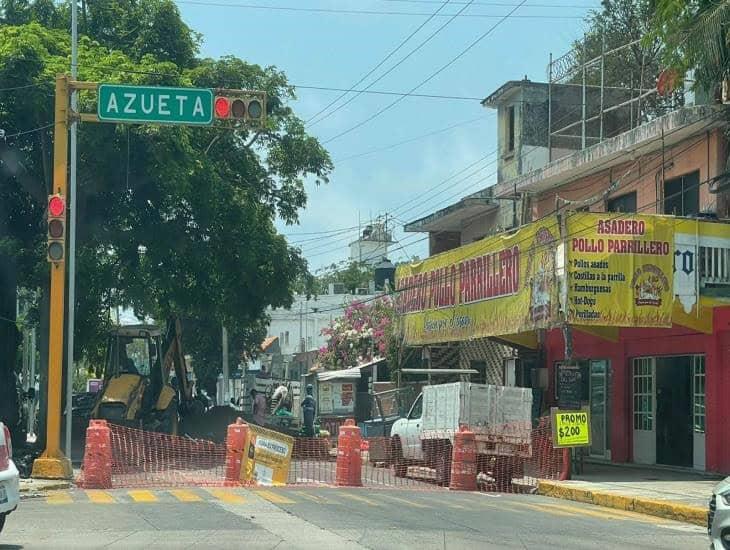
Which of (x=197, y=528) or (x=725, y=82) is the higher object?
(x=725, y=82)

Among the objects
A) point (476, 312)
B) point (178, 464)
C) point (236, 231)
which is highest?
point (236, 231)

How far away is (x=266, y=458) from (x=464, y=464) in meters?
3.68

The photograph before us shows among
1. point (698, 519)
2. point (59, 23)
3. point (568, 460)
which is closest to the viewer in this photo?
point (698, 519)

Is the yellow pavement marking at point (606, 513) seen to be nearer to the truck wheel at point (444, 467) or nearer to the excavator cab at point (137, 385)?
the truck wheel at point (444, 467)

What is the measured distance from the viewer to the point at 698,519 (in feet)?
50.9

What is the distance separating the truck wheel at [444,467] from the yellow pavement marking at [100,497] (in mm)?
7077

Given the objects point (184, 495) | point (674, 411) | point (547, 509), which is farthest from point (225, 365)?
point (547, 509)

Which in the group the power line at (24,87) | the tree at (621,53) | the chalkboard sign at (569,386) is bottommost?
the chalkboard sign at (569,386)

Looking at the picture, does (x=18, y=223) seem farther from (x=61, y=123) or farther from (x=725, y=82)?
(x=725, y=82)

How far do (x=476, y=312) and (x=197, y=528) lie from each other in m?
13.7

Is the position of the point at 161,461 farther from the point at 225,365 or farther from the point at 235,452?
the point at 225,365

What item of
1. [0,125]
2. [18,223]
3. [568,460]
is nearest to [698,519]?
[568,460]

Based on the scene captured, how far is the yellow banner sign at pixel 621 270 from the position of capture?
2041cm

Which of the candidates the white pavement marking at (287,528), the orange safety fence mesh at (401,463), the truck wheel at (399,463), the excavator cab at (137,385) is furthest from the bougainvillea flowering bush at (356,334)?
the white pavement marking at (287,528)
